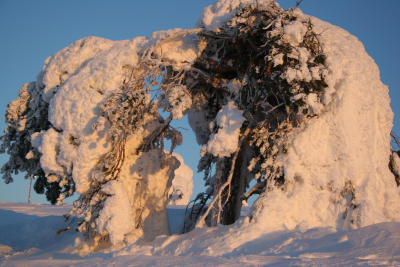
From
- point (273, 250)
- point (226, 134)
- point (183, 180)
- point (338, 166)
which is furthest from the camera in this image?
point (183, 180)

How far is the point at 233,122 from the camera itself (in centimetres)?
665

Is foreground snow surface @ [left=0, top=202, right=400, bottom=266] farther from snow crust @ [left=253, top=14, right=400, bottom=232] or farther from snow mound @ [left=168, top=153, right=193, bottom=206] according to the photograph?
snow mound @ [left=168, top=153, right=193, bottom=206]

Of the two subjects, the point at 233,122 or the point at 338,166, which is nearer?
the point at 338,166

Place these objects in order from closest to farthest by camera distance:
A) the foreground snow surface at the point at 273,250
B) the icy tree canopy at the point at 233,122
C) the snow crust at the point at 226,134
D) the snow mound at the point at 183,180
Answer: the foreground snow surface at the point at 273,250
the icy tree canopy at the point at 233,122
the snow crust at the point at 226,134
the snow mound at the point at 183,180

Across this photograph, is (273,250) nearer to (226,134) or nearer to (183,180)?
(226,134)

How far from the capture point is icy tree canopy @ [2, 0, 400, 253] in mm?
6160

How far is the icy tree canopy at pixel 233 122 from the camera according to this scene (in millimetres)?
6160

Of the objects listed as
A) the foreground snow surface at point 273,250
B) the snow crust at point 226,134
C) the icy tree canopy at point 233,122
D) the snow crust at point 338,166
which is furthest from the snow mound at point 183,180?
the snow crust at point 338,166

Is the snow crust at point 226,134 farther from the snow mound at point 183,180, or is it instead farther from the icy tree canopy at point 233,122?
the snow mound at point 183,180

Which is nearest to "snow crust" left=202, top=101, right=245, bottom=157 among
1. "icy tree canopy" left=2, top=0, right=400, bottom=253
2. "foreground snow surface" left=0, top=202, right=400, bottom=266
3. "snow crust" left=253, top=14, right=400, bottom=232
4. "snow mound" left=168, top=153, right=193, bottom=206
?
"icy tree canopy" left=2, top=0, right=400, bottom=253

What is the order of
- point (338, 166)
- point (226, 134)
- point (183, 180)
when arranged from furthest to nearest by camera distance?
point (183, 180), point (226, 134), point (338, 166)

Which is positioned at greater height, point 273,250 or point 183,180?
point 183,180

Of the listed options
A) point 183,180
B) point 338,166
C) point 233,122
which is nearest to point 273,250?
point 338,166

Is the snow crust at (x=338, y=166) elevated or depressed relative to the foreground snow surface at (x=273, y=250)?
elevated
